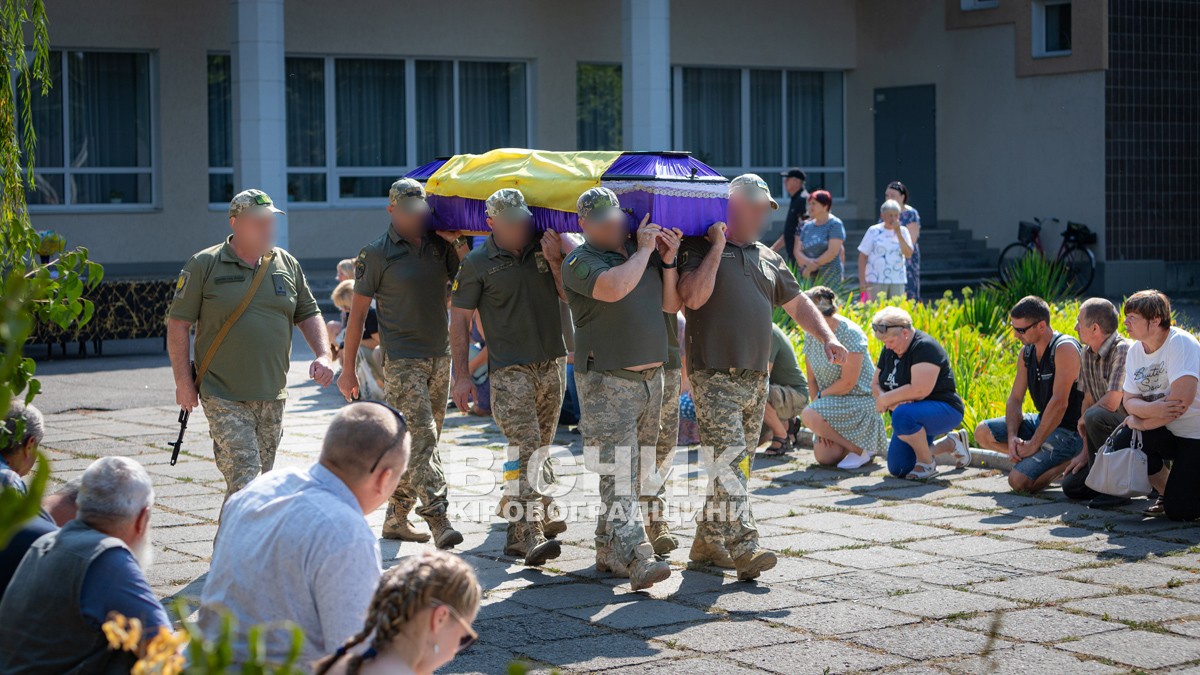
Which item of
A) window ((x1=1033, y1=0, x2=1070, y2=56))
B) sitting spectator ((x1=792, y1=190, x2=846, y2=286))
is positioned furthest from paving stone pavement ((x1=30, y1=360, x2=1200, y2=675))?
window ((x1=1033, y1=0, x2=1070, y2=56))

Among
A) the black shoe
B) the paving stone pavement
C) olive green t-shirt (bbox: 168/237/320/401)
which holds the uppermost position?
olive green t-shirt (bbox: 168/237/320/401)

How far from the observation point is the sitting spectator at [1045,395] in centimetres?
866

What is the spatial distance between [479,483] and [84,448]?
3273mm

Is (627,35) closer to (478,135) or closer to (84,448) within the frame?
(478,135)

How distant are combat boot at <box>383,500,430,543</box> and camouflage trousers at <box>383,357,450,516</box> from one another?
4 cm

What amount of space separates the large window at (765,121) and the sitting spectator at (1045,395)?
54.5ft

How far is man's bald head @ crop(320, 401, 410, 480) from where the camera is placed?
385cm

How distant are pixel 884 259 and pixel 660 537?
7.65 metres

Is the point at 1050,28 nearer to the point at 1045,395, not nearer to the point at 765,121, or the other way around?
the point at 765,121

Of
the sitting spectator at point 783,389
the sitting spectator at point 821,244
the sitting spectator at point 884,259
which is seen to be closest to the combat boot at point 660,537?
the sitting spectator at point 783,389

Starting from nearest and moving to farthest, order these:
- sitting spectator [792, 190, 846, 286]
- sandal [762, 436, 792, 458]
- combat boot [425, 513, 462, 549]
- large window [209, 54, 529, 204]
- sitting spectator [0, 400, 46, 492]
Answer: sitting spectator [0, 400, 46, 492] < combat boot [425, 513, 462, 549] < sandal [762, 436, 792, 458] < sitting spectator [792, 190, 846, 286] < large window [209, 54, 529, 204]

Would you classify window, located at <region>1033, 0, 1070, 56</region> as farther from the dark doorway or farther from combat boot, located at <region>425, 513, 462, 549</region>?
combat boot, located at <region>425, 513, 462, 549</region>

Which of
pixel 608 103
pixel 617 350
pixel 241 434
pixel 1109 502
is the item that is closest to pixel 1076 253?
pixel 608 103

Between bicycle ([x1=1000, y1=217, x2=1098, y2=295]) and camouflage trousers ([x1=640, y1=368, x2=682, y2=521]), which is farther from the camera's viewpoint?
bicycle ([x1=1000, y1=217, x2=1098, y2=295])
